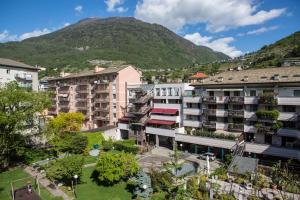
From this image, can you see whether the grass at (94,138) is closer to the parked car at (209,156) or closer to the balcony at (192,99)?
the balcony at (192,99)

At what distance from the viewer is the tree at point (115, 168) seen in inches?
1398

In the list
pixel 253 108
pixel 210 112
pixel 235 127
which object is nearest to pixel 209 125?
pixel 210 112

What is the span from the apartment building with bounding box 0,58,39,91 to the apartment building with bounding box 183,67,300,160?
40912 mm

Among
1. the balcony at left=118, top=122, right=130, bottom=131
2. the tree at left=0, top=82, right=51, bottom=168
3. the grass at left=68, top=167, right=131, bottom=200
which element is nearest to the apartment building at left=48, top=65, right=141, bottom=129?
the balcony at left=118, top=122, right=130, bottom=131

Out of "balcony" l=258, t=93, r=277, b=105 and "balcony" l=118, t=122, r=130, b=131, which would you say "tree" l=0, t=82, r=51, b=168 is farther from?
"balcony" l=258, t=93, r=277, b=105

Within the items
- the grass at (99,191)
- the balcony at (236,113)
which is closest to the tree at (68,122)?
the grass at (99,191)

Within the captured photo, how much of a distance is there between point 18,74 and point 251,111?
55.0m

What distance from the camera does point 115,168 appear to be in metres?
35.8

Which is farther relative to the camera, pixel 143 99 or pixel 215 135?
pixel 143 99

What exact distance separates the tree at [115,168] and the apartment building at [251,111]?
726 inches

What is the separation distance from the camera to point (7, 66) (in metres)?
60.8

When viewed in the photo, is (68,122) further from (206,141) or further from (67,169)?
(206,141)

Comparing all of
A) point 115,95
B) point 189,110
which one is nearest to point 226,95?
point 189,110

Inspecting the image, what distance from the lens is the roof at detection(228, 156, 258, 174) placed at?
3742cm
